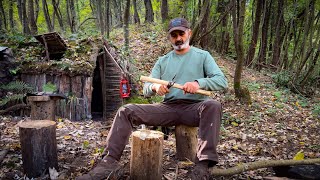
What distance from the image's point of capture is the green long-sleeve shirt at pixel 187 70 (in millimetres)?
3881

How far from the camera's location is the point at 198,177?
3.10 metres

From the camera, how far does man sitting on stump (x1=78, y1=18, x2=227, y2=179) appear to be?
3.25 m

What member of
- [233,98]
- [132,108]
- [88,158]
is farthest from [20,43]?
[233,98]

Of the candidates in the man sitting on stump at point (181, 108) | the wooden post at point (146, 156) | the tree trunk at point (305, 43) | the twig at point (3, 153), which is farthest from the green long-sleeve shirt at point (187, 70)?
the tree trunk at point (305, 43)

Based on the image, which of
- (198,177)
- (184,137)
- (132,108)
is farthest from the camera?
(184,137)

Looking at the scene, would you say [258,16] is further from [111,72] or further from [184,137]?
[184,137]

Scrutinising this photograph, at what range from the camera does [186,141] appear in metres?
4.07

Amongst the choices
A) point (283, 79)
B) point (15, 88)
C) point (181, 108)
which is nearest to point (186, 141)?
point (181, 108)

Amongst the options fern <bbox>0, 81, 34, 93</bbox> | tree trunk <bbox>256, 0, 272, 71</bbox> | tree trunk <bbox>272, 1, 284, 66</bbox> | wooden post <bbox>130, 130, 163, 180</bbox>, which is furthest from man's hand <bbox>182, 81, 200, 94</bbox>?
tree trunk <bbox>272, 1, 284, 66</bbox>

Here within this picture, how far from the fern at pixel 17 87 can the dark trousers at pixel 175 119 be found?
3823 mm

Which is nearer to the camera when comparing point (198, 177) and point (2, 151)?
point (198, 177)

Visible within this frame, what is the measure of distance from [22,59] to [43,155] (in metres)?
4.61

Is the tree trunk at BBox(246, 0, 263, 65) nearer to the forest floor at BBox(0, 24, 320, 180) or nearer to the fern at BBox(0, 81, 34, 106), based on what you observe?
the forest floor at BBox(0, 24, 320, 180)

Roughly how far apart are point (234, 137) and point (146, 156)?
11.1ft
